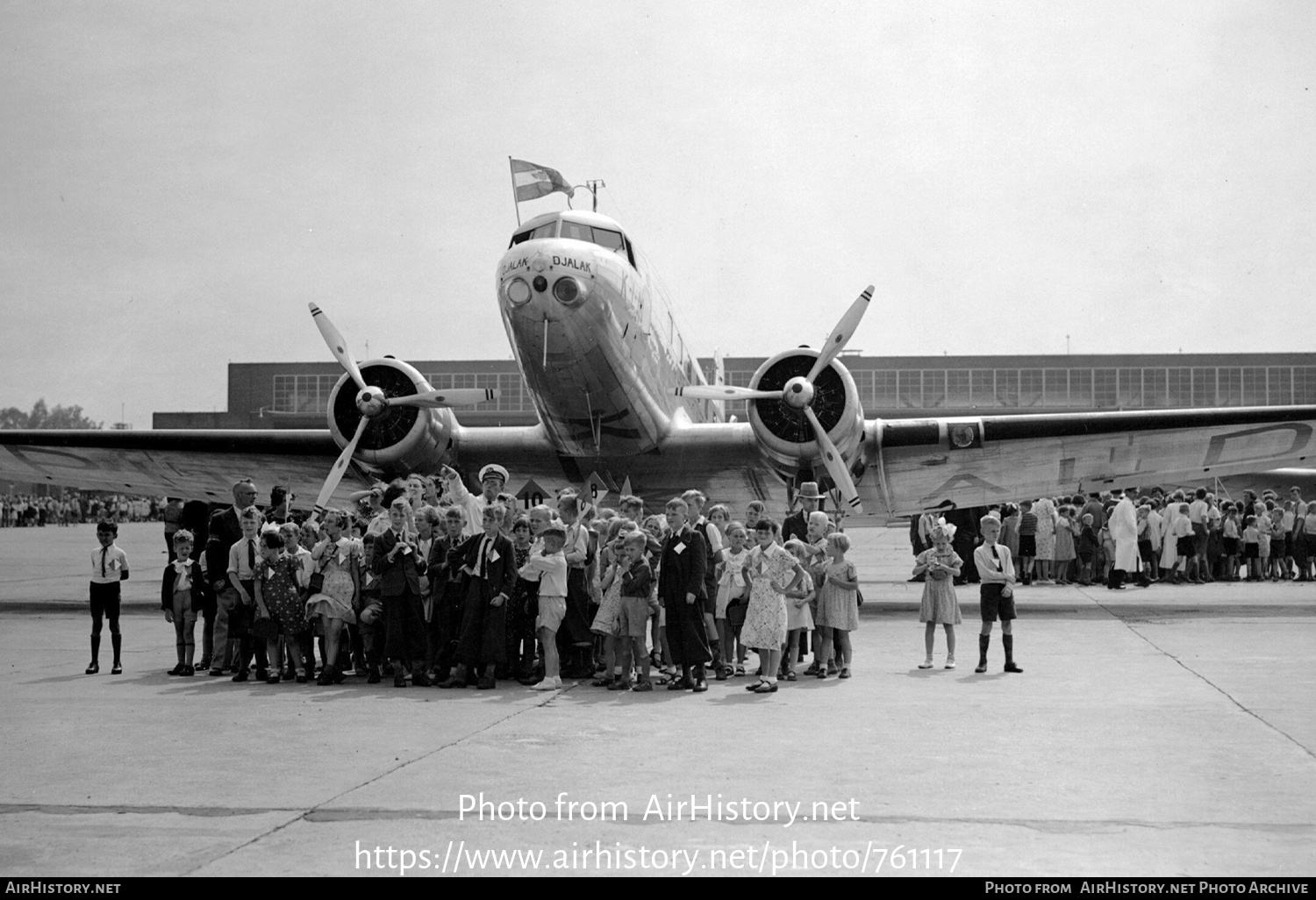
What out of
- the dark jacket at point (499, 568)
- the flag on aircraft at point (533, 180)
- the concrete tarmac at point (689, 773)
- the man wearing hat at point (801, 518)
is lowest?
the concrete tarmac at point (689, 773)

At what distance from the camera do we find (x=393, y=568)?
1118 cm

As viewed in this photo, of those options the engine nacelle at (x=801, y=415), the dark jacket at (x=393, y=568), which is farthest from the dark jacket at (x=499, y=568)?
the engine nacelle at (x=801, y=415)

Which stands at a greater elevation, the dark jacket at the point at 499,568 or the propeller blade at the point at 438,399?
the propeller blade at the point at 438,399

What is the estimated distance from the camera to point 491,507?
1073 cm

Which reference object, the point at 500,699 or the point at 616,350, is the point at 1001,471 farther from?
the point at 500,699

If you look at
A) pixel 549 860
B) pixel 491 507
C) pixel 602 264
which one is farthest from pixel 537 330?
pixel 549 860

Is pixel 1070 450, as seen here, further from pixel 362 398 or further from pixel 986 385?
pixel 986 385

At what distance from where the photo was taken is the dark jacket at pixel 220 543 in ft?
38.5

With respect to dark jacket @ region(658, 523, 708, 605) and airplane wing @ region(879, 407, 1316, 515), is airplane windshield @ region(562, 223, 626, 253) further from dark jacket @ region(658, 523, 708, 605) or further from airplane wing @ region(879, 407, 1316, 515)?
dark jacket @ region(658, 523, 708, 605)

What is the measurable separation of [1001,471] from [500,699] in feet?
44.6

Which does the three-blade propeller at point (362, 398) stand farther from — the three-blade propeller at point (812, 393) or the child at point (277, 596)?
the child at point (277, 596)

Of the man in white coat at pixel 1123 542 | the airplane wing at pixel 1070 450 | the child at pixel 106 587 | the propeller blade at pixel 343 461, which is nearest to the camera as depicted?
the child at pixel 106 587

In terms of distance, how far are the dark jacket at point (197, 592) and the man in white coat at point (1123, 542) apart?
17.6m
